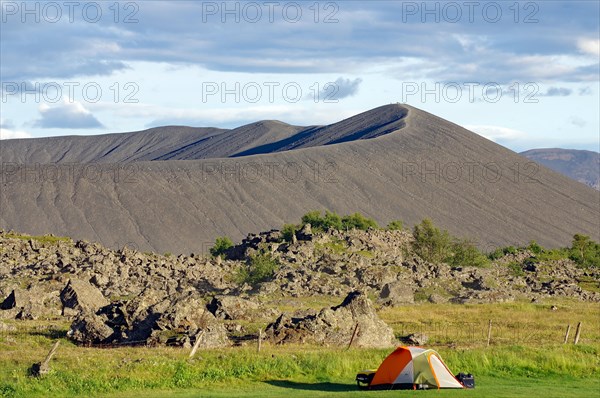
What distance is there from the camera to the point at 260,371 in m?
30.8

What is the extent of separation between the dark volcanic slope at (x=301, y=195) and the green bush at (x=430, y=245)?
4275 centimetres

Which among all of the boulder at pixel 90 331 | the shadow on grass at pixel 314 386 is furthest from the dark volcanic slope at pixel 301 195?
the shadow on grass at pixel 314 386

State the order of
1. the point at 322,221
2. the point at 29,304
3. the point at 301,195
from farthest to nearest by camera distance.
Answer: the point at 301,195
the point at 322,221
the point at 29,304

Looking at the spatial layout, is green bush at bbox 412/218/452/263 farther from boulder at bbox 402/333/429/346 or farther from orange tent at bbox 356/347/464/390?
orange tent at bbox 356/347/464/390

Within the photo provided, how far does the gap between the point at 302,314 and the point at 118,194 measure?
369 ft

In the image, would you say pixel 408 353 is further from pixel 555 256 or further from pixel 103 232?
pixel 103 232

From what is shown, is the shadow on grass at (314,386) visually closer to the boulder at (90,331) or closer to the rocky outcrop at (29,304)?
the boulder at (90,331)

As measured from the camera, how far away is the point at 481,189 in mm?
173750

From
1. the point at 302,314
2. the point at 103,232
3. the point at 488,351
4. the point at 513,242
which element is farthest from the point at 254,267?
the point at 513,242

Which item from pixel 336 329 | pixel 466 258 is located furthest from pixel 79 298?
pixel 466 258

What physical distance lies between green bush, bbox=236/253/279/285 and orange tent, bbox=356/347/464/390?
139ft

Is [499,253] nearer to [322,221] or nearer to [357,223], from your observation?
[357,223]

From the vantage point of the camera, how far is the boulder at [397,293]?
63.9 metres

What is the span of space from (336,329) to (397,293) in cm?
2359
